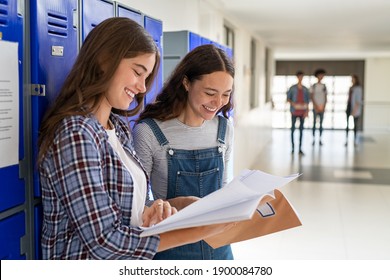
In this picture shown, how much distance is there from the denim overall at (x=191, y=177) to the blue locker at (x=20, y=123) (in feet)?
1.52

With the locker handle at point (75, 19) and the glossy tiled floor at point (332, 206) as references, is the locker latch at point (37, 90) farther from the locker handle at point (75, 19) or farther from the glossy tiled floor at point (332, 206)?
the glossy tiled floor at point (332, 206)

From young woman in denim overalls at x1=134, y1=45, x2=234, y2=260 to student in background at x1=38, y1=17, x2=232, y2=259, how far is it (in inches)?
10.5

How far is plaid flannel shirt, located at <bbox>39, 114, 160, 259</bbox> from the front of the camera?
1143 millimetres

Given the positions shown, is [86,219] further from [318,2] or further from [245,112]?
[245,112]

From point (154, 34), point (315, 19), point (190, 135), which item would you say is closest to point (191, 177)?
point (190, 135)

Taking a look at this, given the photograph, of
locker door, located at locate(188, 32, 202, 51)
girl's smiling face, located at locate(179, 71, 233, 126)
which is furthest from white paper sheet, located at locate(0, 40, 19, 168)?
locker door, located at locate(188, 32, 202, 51)

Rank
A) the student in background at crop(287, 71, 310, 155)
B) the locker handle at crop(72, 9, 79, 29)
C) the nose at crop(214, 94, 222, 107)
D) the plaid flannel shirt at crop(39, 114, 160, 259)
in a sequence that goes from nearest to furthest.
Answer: the plaid flannel shirt at crop(39, 114, 160, 259)
the locker handle at crop(72, 9, 79, 29)
the nose at crop(214, 94, 222, 107)
the student in background at crop(287, 71, 310, 155)

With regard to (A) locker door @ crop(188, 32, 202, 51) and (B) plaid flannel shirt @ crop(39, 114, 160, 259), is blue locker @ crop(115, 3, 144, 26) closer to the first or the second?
(B) plaid flannel shirt @ crop(39, 114, 160, 259)

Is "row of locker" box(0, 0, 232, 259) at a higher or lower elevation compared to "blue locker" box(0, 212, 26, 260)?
higher

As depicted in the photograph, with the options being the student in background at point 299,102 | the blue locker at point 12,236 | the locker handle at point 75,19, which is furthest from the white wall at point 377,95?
the blue locker at point 12,236

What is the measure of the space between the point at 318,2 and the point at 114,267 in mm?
5346

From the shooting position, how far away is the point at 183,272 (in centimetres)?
140

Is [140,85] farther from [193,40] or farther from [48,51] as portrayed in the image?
[193,40]

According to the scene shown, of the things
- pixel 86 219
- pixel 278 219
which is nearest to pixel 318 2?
pixel 278 219
